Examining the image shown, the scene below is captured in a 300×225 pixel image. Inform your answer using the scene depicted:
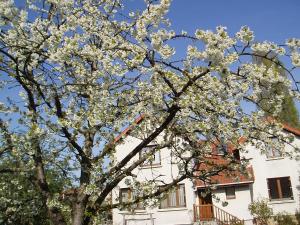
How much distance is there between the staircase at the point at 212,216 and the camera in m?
25.6

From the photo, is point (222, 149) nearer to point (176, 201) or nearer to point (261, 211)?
point (261, 211)

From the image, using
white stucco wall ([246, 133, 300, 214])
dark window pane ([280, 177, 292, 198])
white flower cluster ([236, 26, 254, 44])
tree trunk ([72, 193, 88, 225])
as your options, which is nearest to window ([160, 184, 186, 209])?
white stucco wall ([246, 133, 300, 214])

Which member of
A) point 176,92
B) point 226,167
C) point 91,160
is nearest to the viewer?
point 176,92

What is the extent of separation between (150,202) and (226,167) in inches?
102

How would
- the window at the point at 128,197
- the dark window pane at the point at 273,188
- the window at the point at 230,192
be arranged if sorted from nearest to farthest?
the window at the point at 128,197
the dark window pane at the point at 273,188
the window at the point at 230,192

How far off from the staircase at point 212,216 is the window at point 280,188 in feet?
11.3

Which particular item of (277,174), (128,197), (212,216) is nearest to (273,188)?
(277,174)

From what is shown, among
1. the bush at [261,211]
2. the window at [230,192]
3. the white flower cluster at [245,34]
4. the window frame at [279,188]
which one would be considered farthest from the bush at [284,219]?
the white flower cluster at [245,34]

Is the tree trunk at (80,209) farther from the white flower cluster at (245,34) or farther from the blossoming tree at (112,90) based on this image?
the white flower cluster at (245,34)

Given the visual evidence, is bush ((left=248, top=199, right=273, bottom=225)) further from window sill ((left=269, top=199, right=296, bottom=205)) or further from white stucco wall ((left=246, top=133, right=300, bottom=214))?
white stucco wall ((left=246, top=133, right=300, bottom=214))

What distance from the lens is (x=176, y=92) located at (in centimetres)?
847

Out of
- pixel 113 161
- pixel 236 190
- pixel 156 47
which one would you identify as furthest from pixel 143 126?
pixel 236 190

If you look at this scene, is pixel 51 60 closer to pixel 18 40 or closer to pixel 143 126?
pixel 18 40

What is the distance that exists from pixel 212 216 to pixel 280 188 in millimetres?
5423
